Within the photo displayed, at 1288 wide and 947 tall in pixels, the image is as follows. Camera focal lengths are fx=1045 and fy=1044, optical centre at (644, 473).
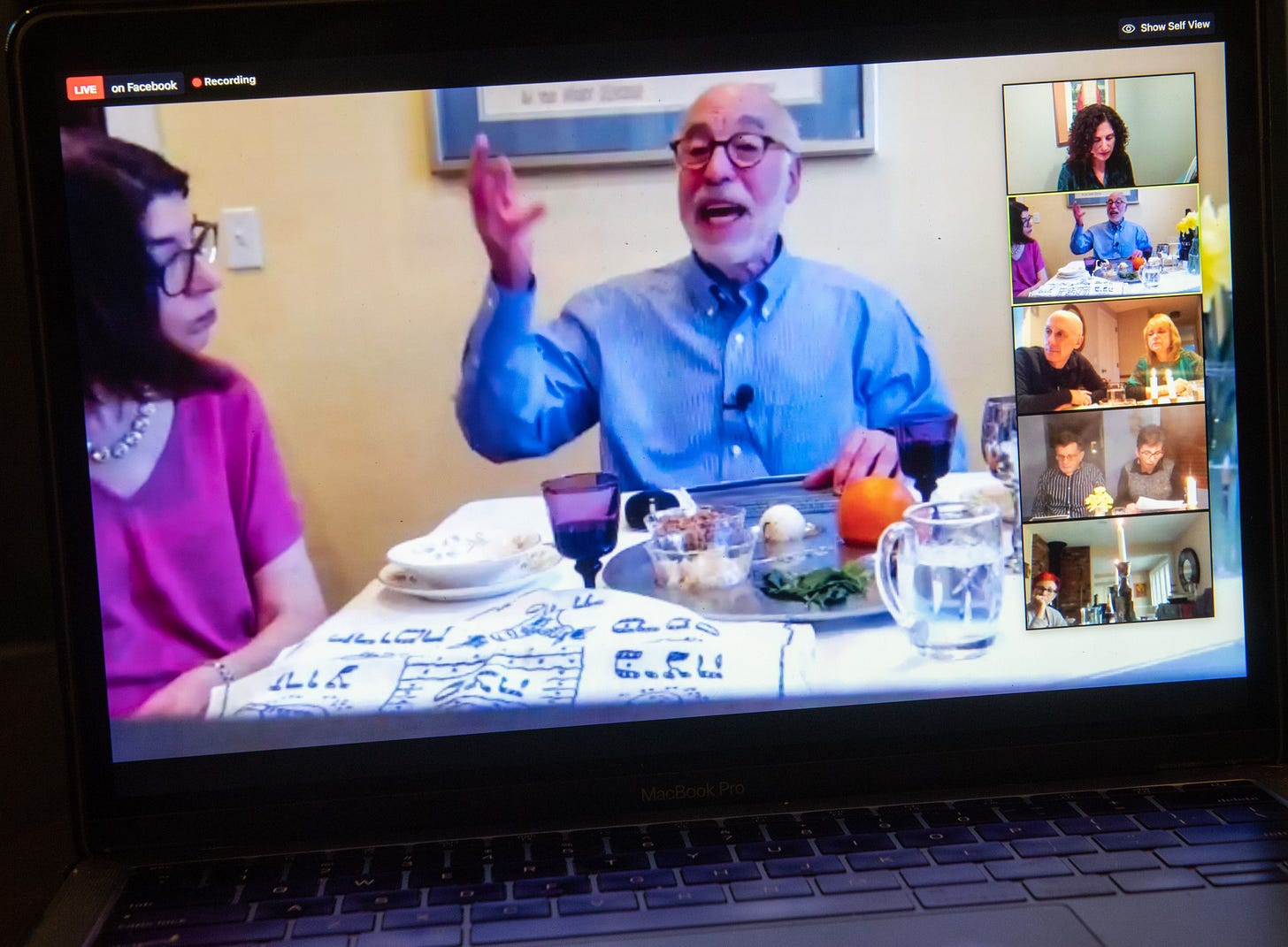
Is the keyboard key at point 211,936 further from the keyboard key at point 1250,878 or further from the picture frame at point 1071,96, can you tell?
the picture frame at point 1071,96

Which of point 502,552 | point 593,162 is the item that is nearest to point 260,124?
point 593,162

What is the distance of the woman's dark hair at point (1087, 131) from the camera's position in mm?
712

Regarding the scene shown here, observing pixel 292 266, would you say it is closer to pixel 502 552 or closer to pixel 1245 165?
pixel 502 552

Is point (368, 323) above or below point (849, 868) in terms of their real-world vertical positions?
above

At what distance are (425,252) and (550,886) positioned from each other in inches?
16.4

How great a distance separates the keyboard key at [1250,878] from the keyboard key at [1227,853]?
1cm

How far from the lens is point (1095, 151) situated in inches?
28.1

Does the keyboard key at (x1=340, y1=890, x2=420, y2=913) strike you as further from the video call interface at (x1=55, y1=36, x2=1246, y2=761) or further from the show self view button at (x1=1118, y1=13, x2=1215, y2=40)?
the show self view button at (x1=1118, y1=13, x2=1215, y2=40)

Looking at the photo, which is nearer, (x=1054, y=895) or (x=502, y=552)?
(x=1054, y=895)

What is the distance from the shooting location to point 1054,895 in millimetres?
601

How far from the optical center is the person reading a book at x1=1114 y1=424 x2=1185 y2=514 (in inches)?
28.8

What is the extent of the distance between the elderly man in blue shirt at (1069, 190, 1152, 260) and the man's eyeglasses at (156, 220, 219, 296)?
58cm

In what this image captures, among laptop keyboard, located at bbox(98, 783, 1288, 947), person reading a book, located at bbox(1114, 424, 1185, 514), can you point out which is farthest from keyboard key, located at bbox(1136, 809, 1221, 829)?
person reading a book, located at bbox(1114, 424, 1185, 514)

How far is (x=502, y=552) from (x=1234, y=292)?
21.2 inches
